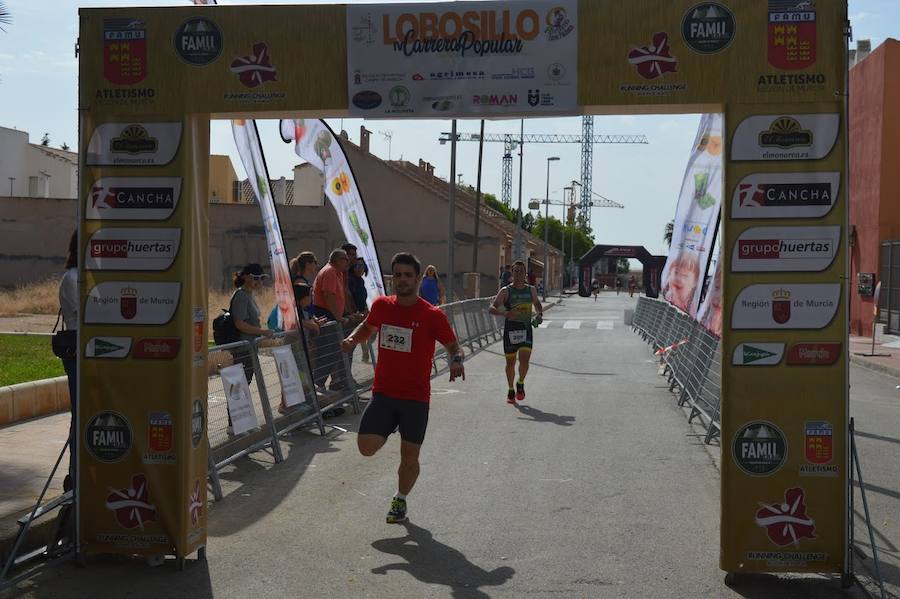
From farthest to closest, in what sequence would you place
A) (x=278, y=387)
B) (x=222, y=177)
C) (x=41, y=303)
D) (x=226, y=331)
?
(x=222, y=177)
(x=41, y=303)
(x=226, y=331)
(x=278, y=387)

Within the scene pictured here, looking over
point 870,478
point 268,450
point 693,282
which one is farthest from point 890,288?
point 268,450

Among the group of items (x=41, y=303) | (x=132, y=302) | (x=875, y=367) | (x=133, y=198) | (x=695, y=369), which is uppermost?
(x=133, y=198)

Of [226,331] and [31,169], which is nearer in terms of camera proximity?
[226,331]

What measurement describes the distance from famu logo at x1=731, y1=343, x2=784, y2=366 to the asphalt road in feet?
4.15

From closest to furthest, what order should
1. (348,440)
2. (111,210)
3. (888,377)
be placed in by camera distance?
1. (111,210)
2. (348,440)
3. (888,377)

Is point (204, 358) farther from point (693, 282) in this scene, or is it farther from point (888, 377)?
point (888, 377)

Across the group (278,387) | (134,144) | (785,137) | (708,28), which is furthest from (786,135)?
(278,387)

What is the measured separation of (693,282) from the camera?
1307cm

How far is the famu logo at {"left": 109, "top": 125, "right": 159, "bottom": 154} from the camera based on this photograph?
6.24 meters

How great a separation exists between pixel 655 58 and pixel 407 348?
2.64 m

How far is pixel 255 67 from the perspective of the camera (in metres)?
6.16

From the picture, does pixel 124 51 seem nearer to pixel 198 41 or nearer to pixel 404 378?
pixel 198 41

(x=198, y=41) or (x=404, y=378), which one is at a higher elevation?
(x=198, y=41)

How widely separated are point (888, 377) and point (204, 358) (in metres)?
15.6
